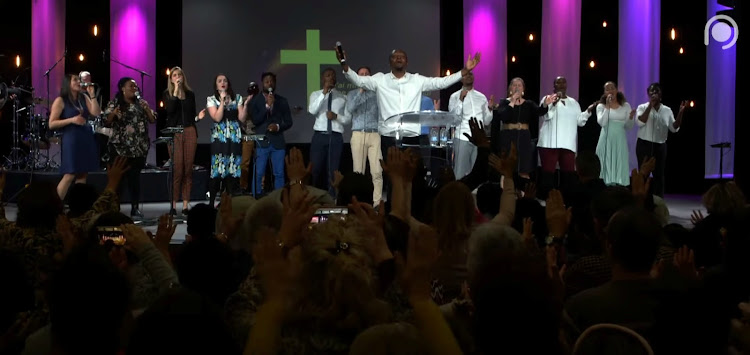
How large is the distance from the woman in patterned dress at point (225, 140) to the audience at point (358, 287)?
5326 mm

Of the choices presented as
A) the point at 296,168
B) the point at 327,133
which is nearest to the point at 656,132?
the point at 327,133

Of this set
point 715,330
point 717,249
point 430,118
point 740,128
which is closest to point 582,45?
point 740,128

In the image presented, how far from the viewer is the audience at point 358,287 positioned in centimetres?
170

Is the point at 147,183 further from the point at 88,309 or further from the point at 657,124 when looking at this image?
the point at 88,309

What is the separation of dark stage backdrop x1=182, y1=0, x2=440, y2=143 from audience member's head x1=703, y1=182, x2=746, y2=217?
7907 millimetres

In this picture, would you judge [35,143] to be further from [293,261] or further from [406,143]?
[293,261]

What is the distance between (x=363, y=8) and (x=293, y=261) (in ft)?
36.1

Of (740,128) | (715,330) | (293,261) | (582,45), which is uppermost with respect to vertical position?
(582,45)

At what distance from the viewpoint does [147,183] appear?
34.9ft

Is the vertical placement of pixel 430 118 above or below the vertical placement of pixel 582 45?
below

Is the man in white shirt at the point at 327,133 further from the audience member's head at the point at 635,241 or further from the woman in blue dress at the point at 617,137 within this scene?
the audience member's head at the point at 635,241

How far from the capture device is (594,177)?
5.41 metres

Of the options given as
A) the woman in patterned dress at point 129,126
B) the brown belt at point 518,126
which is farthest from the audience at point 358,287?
the brown belt at point 518,126

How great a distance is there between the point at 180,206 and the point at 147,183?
2.51ft
